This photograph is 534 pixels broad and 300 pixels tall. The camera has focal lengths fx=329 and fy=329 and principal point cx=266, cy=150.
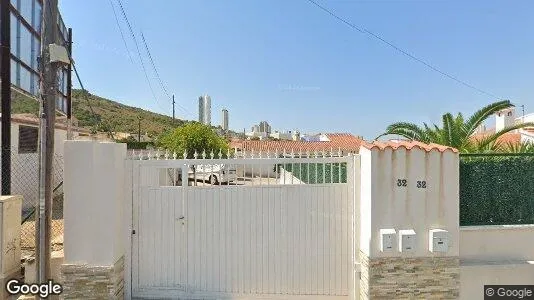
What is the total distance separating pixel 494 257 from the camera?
188 inches

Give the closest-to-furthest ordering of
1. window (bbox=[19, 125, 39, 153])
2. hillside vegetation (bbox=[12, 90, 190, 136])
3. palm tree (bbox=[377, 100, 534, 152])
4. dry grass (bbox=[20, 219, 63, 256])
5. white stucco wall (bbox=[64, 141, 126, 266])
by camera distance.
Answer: white stucco wall (bbox=[64, 141, 126, 266])
dry grass (bbox=[20, 219, 63, 256])
palm tree (bbox=[377, 100, 534, 152])
window (bbox=[19, 125, 39, 153])
hillside vegetation (bbox=[12, 90, 190, 136])

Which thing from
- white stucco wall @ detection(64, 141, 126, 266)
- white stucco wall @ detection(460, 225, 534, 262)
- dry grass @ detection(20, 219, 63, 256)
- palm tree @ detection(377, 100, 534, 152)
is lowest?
dry grass @ detection(20, 219, 63, 256)

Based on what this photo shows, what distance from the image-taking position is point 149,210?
15.3 ft

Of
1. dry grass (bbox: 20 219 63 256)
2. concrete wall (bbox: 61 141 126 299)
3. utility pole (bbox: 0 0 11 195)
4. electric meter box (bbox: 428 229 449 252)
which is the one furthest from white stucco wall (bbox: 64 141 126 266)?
electric meter box (bbox: 428 229 449 252)

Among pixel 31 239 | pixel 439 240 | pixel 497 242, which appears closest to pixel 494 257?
pixel 497 242

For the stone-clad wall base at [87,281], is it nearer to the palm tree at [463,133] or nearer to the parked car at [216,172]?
the parked car at [216,172]

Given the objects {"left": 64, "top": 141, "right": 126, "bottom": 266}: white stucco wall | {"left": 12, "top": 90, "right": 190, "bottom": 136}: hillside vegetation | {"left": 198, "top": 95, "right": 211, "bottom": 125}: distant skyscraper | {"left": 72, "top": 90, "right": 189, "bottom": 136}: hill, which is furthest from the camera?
{"left": 72, "top": 90, "right": 189, "bottom": 136}: hill

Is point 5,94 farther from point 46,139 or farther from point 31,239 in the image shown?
point 46,139

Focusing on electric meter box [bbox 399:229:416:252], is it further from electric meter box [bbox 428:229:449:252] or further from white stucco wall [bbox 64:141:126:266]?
white stucco wall [bbox 64:141:126:266]

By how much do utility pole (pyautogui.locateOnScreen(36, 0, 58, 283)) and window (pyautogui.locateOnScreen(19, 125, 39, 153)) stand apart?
349 inches

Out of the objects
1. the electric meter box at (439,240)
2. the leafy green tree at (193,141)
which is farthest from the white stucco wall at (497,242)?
the leafy green tree at (193,141)

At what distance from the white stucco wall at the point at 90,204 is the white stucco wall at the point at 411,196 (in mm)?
3367

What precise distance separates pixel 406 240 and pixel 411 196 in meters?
0.58

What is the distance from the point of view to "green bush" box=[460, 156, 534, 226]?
16.3 feet
